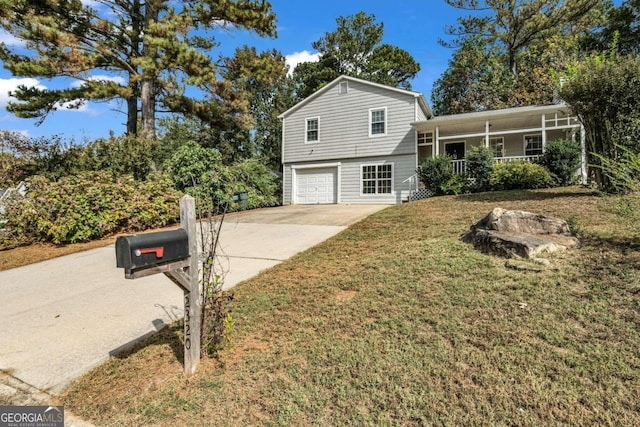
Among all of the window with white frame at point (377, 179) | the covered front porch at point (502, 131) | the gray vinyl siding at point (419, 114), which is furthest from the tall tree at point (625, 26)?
the window with white frame at point (377, 179)

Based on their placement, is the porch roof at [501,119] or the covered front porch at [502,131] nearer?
the porch roof at [501,119]

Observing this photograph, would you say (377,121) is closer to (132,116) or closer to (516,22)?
(132,116)

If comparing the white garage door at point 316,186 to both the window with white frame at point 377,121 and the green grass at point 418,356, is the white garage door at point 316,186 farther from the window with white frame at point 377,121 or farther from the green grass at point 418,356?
the green grass at point 418,356

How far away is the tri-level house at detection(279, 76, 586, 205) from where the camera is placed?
50.4 feet

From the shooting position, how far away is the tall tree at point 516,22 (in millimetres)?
21969

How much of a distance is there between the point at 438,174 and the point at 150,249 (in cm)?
1264

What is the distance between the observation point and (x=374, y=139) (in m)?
16.2

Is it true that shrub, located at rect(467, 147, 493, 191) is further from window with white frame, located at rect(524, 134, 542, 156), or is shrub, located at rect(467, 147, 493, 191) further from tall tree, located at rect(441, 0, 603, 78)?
tall tree, located at rect(441, 0, 603, 78)

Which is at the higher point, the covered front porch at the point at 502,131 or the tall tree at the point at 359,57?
the tall tree at the point at 359,57

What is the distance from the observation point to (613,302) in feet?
9.76

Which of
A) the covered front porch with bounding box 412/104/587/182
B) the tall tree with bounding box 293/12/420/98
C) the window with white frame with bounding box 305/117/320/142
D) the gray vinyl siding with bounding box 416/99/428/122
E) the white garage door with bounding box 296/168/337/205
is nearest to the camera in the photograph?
the covered front porch with bounding box 412/104/587/182

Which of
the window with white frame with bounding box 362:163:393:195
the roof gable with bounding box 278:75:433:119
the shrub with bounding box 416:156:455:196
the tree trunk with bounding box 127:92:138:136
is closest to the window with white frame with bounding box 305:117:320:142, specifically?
the roof gable with bounding box 278:75:433:119

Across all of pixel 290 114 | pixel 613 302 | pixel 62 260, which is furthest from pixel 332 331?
pixel 290 114

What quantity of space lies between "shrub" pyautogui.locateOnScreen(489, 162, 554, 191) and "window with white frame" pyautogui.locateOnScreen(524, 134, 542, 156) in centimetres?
470
